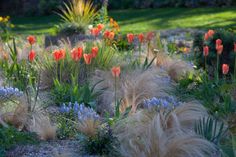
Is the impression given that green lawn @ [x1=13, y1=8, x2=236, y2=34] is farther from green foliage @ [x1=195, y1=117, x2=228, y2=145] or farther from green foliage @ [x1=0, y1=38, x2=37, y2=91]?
green foliage @ [x1=195, y1=117, x2=228, y2=145]

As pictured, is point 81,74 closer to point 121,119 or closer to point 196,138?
point 121,119

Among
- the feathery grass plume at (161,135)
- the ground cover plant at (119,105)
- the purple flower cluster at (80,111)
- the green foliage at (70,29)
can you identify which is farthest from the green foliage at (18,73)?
the green foliage at (70,29)

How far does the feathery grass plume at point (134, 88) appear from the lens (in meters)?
6.27

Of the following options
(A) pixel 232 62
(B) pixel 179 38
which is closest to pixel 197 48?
(A) pixel 232 62

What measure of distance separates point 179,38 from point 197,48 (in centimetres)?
505

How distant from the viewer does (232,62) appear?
26.2 ft

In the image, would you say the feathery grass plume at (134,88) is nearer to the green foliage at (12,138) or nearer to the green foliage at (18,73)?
the green foliage at (18,73)

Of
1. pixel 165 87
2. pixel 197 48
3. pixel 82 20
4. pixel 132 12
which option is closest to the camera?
pixel 165 87

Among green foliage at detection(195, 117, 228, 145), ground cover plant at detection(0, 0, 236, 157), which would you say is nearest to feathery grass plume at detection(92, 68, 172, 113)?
ground cover plant at detection(0, 0, 236, 157)

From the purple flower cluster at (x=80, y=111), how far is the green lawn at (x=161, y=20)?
9.64 meters

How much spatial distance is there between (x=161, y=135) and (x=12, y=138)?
4.73 feet

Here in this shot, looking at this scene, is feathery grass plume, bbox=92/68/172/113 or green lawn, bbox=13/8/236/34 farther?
green lawn, bbox=13/8/236/34

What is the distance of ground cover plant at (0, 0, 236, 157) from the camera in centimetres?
480

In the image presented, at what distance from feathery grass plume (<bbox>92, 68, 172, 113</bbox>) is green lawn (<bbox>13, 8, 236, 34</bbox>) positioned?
28.3 feet
